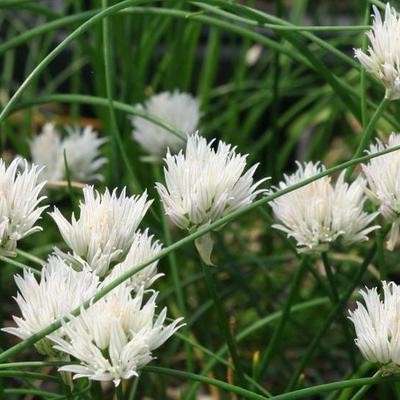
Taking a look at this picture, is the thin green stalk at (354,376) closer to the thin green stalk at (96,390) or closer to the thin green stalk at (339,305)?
the thin green stalk at (339,305)

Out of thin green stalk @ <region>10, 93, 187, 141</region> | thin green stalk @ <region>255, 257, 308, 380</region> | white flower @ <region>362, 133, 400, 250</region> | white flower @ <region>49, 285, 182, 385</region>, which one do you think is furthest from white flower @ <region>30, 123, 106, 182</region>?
white flower @ <region>49, 285, 182, 385</region>

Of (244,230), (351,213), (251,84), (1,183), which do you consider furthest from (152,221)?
(1,183)

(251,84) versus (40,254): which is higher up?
(251,84)

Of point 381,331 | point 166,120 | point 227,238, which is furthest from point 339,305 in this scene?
point 227,238

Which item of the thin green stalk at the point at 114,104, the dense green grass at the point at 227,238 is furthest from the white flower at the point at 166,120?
the thin green stalk at the point at 114,104

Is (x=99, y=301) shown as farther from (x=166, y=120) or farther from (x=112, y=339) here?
(x=166, y=120)

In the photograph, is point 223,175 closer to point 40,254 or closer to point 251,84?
point 40,254

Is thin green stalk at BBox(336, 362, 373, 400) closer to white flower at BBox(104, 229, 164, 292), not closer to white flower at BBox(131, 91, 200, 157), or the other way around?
white flower at BBox(104, 229, 164, 292)
